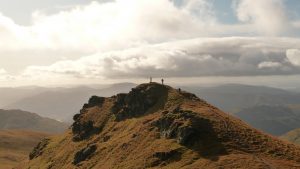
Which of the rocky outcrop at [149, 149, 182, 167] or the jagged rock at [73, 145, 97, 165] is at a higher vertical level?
the rocky outcrop at [149, 149, 182, 167]

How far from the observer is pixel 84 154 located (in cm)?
17275

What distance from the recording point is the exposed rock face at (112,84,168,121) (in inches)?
7382

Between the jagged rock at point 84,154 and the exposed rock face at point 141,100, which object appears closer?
the jagged rock at point 84,154

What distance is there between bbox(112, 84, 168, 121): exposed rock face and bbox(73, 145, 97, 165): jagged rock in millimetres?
25560

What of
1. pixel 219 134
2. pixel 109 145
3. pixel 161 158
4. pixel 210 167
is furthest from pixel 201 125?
pixel 109 145

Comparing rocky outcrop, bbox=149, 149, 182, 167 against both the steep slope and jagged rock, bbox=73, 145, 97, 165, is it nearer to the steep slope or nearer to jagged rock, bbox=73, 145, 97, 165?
the steep slope

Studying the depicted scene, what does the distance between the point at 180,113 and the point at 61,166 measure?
68.4m

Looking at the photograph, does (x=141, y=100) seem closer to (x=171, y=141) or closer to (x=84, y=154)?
(x=84, y=154)

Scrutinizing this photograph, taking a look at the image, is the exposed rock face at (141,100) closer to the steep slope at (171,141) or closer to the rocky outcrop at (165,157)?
the steep slope at (171,141)

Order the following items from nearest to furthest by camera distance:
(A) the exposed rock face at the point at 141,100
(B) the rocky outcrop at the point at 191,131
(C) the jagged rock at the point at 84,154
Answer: (B) the rocky outcrop at the point at 191,131 < (C) the jagged rock at the point at 84,154 < (A) the exposed rock face at the point at 141,100

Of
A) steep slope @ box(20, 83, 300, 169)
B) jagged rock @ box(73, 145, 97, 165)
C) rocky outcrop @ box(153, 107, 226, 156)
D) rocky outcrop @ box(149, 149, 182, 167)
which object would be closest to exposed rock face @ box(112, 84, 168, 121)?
steep slope @ box(20, 83, 300, 169)

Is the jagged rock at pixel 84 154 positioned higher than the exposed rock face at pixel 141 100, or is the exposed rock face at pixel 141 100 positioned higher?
the exposed rock face at pixel 141 100

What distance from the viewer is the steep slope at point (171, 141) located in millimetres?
117925

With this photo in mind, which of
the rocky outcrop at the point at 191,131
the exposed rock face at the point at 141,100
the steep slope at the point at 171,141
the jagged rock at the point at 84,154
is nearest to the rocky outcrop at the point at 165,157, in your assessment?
the steep slope at the point at 171,141
